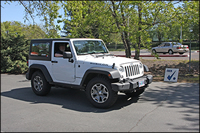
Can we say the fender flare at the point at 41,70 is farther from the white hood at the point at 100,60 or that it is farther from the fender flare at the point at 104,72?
the fender flare at the point at 104,72

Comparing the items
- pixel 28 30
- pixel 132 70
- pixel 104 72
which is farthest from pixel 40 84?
pixel 28 30

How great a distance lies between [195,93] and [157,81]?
245cm

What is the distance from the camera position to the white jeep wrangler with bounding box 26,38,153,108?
5797 millimetres

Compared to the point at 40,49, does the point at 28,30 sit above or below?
above

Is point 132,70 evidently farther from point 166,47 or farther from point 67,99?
point 166,47

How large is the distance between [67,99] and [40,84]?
3.78 ft

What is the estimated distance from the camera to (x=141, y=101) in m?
6.62

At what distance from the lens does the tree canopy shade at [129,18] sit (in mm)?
10242

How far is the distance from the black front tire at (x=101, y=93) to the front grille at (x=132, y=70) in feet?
2.09

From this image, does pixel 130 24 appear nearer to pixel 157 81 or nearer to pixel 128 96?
pixel 157 81

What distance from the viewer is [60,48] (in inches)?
281

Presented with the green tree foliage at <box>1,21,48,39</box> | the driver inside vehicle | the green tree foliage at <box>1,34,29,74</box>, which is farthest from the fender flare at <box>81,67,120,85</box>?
the green tree foliage at <box>1,34,29,74</box>

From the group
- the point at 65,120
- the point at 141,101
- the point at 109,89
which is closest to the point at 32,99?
the point at 65,120

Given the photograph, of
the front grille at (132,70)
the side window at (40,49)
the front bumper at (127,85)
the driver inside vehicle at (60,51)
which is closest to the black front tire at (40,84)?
the side window at (40,49)
